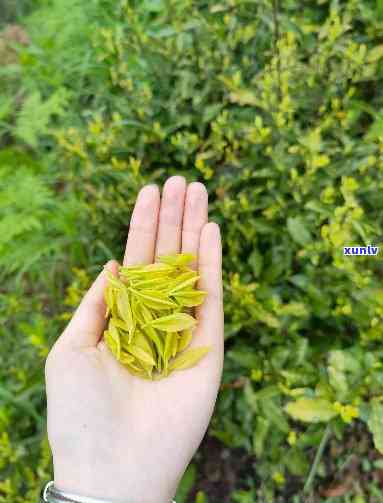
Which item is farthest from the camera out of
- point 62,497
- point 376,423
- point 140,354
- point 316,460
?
point 316,460

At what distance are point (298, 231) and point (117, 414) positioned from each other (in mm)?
1013

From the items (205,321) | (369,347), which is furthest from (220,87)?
(369,347)

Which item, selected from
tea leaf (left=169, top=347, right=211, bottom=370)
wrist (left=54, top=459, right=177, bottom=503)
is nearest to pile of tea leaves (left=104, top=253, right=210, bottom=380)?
tea leaf (left=169, top=347, right=211, bottom=370)

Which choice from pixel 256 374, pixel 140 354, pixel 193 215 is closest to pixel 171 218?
pixel 193 215

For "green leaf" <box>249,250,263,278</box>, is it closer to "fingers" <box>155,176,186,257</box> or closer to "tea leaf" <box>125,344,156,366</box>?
"fingers" <box>155,176,186,257</box>

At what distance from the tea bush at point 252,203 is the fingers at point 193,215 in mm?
205

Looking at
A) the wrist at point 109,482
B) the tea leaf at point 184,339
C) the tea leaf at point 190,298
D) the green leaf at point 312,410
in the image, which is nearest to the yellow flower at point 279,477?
the green leaf at point 312,410

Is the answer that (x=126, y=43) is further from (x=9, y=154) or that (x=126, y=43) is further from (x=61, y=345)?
(x=61, y=345)

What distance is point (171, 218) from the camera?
75.4 inches

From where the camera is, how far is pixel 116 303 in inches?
66.0

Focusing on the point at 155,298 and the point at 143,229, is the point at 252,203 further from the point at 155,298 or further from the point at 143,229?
the point at 155,298

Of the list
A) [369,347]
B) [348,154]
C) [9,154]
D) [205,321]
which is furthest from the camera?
→ [9,154]

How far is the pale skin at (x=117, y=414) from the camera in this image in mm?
1535

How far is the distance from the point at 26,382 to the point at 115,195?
974 mm
